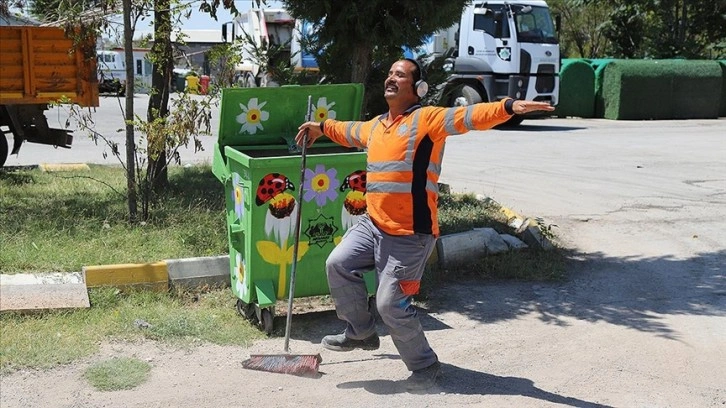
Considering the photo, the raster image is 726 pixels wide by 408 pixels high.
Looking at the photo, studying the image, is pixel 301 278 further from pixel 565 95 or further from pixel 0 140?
pixel 565 95

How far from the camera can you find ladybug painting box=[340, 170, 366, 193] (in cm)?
580

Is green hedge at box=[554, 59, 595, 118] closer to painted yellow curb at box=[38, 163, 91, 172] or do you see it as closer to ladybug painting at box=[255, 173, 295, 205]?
painted yellow curb at box=[38, 163, 91, 172]

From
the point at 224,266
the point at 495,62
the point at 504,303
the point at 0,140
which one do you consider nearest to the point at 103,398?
the point at 224,266

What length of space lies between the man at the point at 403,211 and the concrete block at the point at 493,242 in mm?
2781

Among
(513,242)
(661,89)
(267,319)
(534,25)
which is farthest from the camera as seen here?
(661,89)

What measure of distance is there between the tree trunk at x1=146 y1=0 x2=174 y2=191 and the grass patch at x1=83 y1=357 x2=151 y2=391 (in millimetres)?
2900

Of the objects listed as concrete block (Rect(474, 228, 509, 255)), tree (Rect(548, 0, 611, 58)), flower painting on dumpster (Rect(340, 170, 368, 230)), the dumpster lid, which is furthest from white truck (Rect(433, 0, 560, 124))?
tree (Rect(548, 0, 611, 58))

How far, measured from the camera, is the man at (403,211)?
467 centimetres

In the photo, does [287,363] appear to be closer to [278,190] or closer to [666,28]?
[278,190]

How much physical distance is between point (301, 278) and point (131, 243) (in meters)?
2.02

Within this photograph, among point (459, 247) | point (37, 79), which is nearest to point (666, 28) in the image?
point (37, 79)

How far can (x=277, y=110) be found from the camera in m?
6.03

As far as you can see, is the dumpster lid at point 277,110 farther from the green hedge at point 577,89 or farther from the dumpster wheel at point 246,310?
the green hedge at point 577,89

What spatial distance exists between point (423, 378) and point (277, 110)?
2220mm
